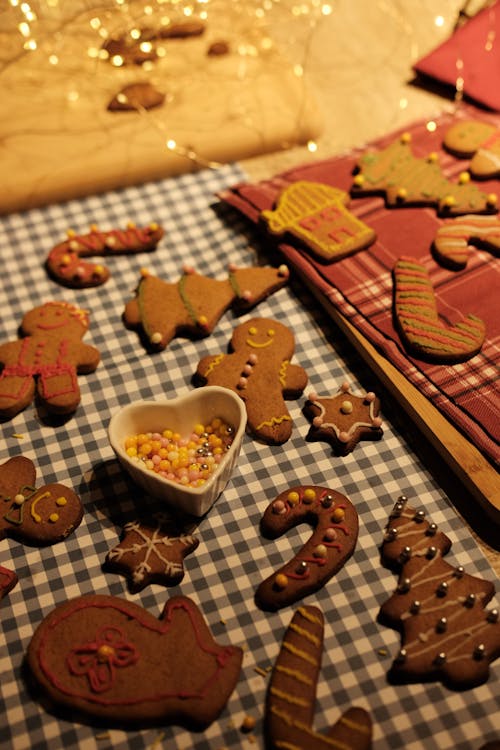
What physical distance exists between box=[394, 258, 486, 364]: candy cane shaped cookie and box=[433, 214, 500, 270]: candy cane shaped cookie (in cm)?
6

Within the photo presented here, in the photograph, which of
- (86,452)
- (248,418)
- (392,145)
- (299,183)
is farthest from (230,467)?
(392,145)

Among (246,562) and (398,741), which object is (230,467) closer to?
(246,562)

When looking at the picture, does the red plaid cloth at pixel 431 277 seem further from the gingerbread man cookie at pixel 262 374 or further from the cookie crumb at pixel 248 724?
the cookie crumb at pixel 248 724

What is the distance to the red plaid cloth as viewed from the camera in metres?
1.25

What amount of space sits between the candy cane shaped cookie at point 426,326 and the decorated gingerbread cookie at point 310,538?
1.01 feet

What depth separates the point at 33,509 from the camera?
1160 mm

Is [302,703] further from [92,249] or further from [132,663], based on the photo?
[92,249]

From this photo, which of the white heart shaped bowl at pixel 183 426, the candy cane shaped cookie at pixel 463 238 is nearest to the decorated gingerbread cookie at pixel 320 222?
the candy cane shaped cookie at pixel 463 238

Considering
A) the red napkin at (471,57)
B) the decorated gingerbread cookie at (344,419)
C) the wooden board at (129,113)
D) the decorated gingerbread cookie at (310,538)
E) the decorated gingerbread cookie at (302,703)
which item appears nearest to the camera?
the decorated gingerbread cookie at (302,703)

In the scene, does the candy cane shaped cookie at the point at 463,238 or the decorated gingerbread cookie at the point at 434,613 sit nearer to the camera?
the decorated gingerbread cookie at the point at 434,613

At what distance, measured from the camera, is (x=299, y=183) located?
5.09 ft

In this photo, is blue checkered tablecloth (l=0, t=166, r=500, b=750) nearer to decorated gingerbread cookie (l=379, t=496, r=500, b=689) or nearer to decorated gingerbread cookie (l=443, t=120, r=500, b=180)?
decorated gingerbread cookie (l=379, t=496, r=500, b=689)

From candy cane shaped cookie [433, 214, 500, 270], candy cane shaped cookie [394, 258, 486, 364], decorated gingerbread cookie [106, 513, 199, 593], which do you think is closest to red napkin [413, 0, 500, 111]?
candy cane shaped cookie [433, 214, 500, 270]

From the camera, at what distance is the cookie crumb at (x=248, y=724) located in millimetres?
988
